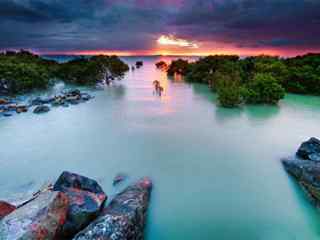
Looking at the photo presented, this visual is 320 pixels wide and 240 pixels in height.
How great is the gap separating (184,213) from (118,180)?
249 cm

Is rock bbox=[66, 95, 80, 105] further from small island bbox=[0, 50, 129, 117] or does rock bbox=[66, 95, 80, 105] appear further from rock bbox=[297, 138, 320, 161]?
rock bbox=[297, 138, 320, 161]

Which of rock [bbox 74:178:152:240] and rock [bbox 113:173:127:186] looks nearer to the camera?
rock [bbox 74:178:152:240]

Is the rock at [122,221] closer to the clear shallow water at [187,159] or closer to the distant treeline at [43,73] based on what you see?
the clear shallow water at [187,159]

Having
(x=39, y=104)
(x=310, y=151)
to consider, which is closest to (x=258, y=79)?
(x=310, y=151)

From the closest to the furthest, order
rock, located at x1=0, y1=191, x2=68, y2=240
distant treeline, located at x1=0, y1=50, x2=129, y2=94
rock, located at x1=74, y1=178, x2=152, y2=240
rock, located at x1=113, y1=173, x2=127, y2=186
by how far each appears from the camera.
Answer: rock, located at x1=0, y1=191, x2=68, y2=240 < rock, located at x1=74, y1=178, x2=152, y2=240 < rock, located at x1=113, y1=173, x2=127, y2=186 < distant treeline, located at x1=0, y1=50, x2=129, y2=94

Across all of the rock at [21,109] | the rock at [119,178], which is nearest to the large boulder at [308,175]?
the rock at [119,178]

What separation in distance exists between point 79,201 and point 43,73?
2358 centimetres

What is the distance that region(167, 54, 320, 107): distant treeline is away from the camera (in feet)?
52.1

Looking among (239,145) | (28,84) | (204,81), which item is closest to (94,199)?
(239,145)

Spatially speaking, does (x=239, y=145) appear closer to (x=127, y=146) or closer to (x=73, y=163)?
(x=127, y=146)

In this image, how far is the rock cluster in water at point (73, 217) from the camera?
347 cm

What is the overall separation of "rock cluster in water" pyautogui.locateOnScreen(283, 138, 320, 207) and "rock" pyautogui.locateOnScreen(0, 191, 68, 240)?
20.7 ft

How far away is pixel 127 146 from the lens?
9.30 m

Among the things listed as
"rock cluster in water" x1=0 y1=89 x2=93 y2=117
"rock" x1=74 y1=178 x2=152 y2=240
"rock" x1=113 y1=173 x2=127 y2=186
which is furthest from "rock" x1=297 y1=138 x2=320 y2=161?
"rock cluster in water" x1=0 y1=89 x2=93 y2=117
